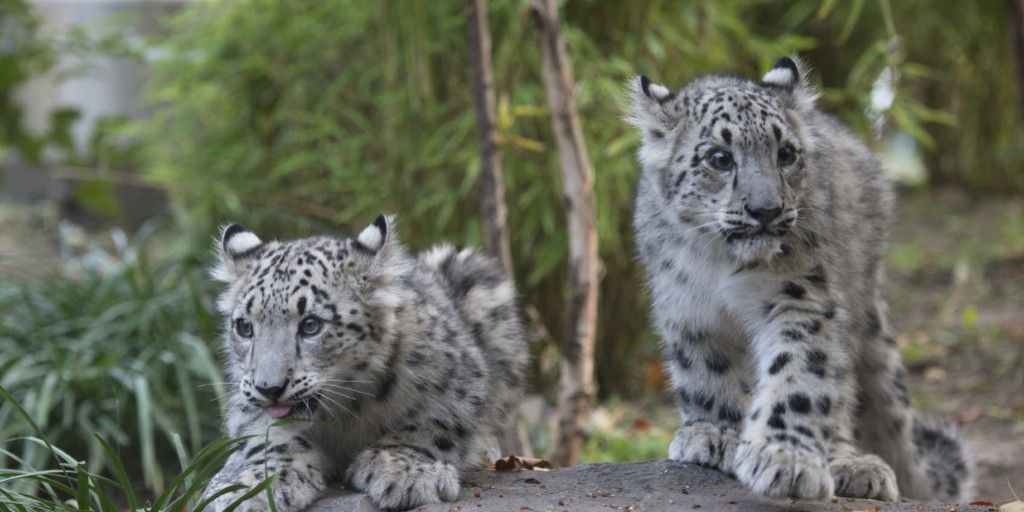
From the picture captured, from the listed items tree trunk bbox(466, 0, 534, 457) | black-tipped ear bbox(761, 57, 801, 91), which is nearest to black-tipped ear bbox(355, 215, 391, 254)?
black-tipped ear bbox(761, 57, 801, 91)

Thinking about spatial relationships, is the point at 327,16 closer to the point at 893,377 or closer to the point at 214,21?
the point at 214,21

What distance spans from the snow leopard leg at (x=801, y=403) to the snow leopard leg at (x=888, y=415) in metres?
0.75

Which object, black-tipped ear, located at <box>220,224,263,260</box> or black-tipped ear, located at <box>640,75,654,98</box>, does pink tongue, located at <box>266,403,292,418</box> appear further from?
black-tipped ear, located at <box>640,75,654,98</box>

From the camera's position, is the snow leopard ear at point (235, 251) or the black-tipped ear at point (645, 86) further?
the black-tipped ear at point (645, 86)

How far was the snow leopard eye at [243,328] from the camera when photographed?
4051 millimetres

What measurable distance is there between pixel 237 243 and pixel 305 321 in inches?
24.5

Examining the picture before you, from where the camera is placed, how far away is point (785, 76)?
449 cm

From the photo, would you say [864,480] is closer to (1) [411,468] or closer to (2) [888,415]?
(2) [888,415]

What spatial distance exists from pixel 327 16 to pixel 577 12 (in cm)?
190

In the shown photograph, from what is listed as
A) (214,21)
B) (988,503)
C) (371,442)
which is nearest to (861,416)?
(988,503)

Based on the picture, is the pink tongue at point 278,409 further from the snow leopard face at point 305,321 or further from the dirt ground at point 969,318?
the dirt ground at point 969,318

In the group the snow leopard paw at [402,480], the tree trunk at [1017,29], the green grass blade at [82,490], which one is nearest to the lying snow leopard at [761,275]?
the snow leopard paw at [402,480]

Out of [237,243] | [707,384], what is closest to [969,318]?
[707,384]

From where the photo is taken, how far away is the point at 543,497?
4.07 meters
